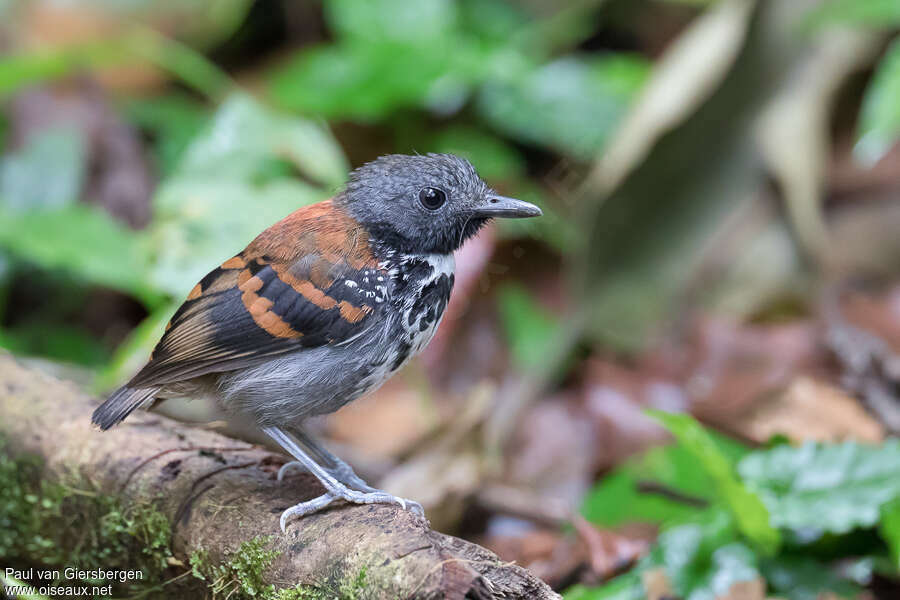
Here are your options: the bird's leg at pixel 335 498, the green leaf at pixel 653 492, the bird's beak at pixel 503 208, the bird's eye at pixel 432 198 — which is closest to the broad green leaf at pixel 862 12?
the green leaf at pixel 653 492

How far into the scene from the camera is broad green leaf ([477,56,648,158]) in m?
6.63

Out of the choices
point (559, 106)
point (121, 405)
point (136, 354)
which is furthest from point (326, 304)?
point (559, 106)

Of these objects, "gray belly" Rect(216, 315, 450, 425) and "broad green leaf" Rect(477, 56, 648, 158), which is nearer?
"gray belly" Rect(216, 315, 450, 425)

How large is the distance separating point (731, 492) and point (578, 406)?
7.96 feet

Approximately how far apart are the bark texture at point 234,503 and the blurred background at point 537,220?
86 cm

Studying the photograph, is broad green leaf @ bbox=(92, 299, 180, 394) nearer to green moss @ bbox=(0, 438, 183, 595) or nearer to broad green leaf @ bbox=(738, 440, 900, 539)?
green moss @ bbox=(0, 438, 183, 595)

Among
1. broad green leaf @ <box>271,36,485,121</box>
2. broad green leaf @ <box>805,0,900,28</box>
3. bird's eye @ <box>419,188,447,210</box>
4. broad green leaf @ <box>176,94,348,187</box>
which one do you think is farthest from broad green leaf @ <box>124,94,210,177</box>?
broad green leaf @ <box>805,0,900,28</box>

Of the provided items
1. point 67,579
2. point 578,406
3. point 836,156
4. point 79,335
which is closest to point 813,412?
point 578,406

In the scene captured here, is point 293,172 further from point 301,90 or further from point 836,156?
point 836,156

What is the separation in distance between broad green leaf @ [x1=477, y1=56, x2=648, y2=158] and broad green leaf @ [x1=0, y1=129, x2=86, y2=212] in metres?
2.76

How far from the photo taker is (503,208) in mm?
3250

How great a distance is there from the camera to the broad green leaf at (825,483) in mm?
3531

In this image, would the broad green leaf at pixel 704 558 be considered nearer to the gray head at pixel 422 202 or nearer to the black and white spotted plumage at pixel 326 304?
the black and white spotted plumage at pixel 326 304

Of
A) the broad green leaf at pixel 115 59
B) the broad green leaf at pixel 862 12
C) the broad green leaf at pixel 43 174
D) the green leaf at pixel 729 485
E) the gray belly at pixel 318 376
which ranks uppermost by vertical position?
the broad green leaf at pixel 862 12
